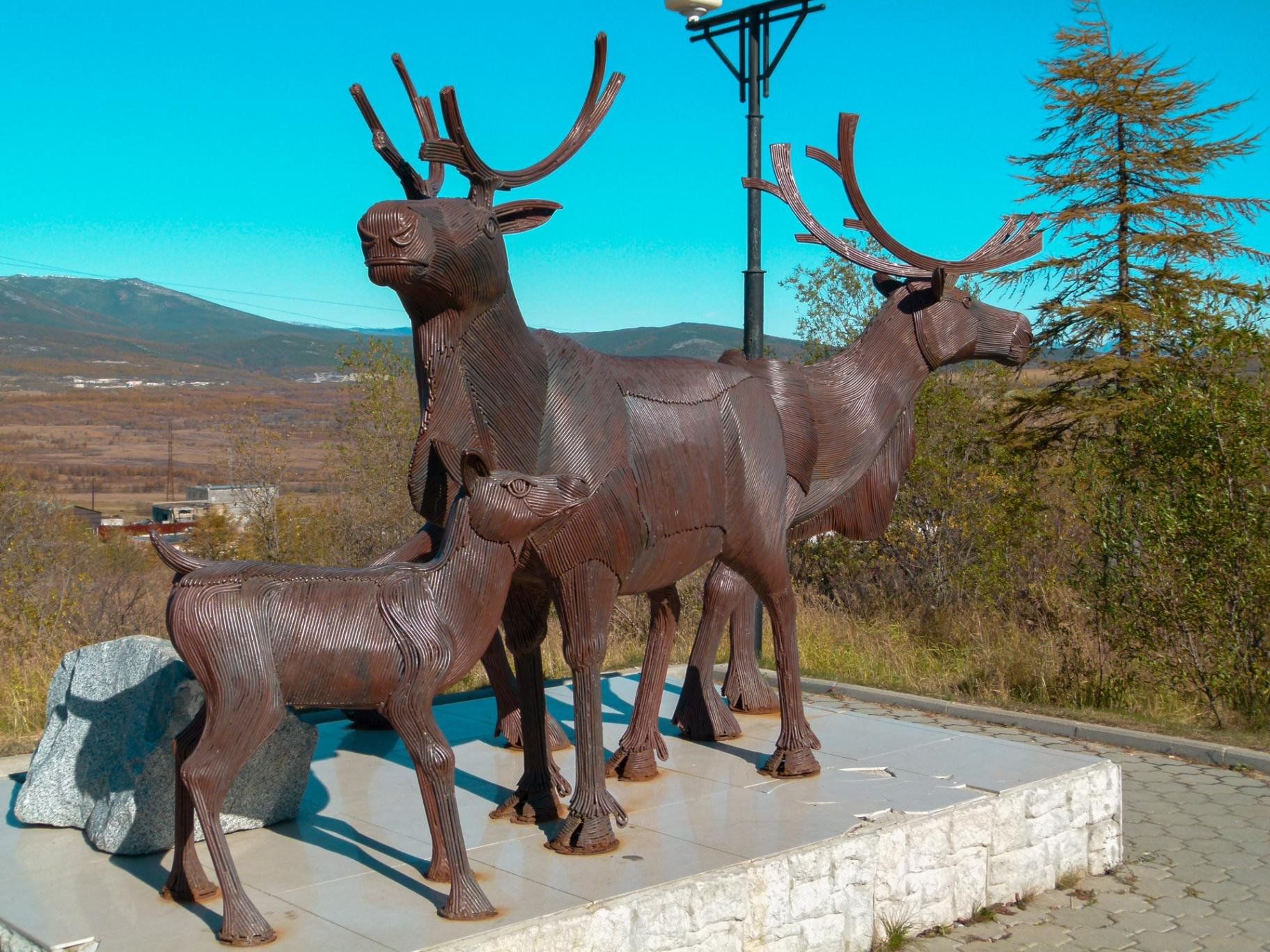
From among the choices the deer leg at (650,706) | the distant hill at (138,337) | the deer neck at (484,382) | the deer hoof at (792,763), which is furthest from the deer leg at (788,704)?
the distant hill at (138,337)

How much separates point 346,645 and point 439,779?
0.56m

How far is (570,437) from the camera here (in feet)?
16.2

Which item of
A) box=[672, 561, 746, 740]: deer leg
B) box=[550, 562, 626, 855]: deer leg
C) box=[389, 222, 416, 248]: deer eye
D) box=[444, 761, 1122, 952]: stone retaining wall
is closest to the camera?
box=[389, 222, 416, 248]: deer eye

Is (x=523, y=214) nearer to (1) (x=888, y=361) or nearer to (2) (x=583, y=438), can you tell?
(2) (x=583, y=438)

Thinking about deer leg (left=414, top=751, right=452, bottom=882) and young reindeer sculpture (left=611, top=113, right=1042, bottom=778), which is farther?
young reindeer sculpture (left=611, top=113, right=1042, bottom=778)

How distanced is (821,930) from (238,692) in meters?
2.50

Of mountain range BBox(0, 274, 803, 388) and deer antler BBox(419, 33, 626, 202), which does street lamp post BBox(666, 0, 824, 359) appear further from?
mountain range BBox(0, 274, 803, 388)

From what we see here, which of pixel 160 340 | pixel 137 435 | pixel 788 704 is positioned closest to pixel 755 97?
pixel 788 704

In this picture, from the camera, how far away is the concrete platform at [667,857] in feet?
14.3

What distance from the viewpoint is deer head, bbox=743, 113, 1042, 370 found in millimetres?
6480

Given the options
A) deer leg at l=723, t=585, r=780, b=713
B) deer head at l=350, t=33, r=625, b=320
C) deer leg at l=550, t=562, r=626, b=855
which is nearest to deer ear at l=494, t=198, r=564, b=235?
deer head at l=350, t=33, r=625, b=320

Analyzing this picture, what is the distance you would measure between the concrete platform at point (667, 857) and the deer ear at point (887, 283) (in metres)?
2.45

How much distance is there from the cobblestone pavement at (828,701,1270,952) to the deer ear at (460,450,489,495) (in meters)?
2.80

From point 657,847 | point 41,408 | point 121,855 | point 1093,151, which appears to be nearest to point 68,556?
point 121,855
